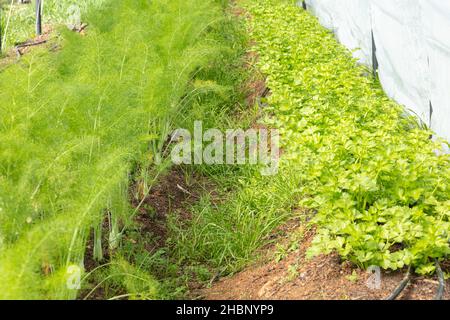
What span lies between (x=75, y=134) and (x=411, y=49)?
219cm

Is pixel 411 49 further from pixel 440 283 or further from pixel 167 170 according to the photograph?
pixel 440 283

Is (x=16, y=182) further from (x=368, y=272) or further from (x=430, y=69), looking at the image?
(x=430, y=69)

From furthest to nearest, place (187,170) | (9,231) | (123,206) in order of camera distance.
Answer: (187,170) < (123,206) < (9,231)

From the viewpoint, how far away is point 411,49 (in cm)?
418

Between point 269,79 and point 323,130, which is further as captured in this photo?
point 269,79

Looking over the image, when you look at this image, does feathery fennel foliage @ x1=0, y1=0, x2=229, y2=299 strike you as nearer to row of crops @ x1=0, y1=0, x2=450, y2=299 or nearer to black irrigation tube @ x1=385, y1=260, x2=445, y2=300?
row of crops @ x1=0, y1=0, x2=450, y2=299

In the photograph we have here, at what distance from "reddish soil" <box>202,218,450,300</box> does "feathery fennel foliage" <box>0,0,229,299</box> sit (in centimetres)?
67

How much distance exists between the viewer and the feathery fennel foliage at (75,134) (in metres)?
2.42

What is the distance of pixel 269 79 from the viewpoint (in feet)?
15.3

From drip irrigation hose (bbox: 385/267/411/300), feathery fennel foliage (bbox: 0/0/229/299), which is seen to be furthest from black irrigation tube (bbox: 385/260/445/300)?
feathery fennel foliage (bbox: 0/0/229/299)

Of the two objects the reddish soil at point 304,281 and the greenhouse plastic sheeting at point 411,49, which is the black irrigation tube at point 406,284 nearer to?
the reddish soil at point 304,281

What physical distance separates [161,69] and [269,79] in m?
1.10

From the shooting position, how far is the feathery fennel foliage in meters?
2.42
